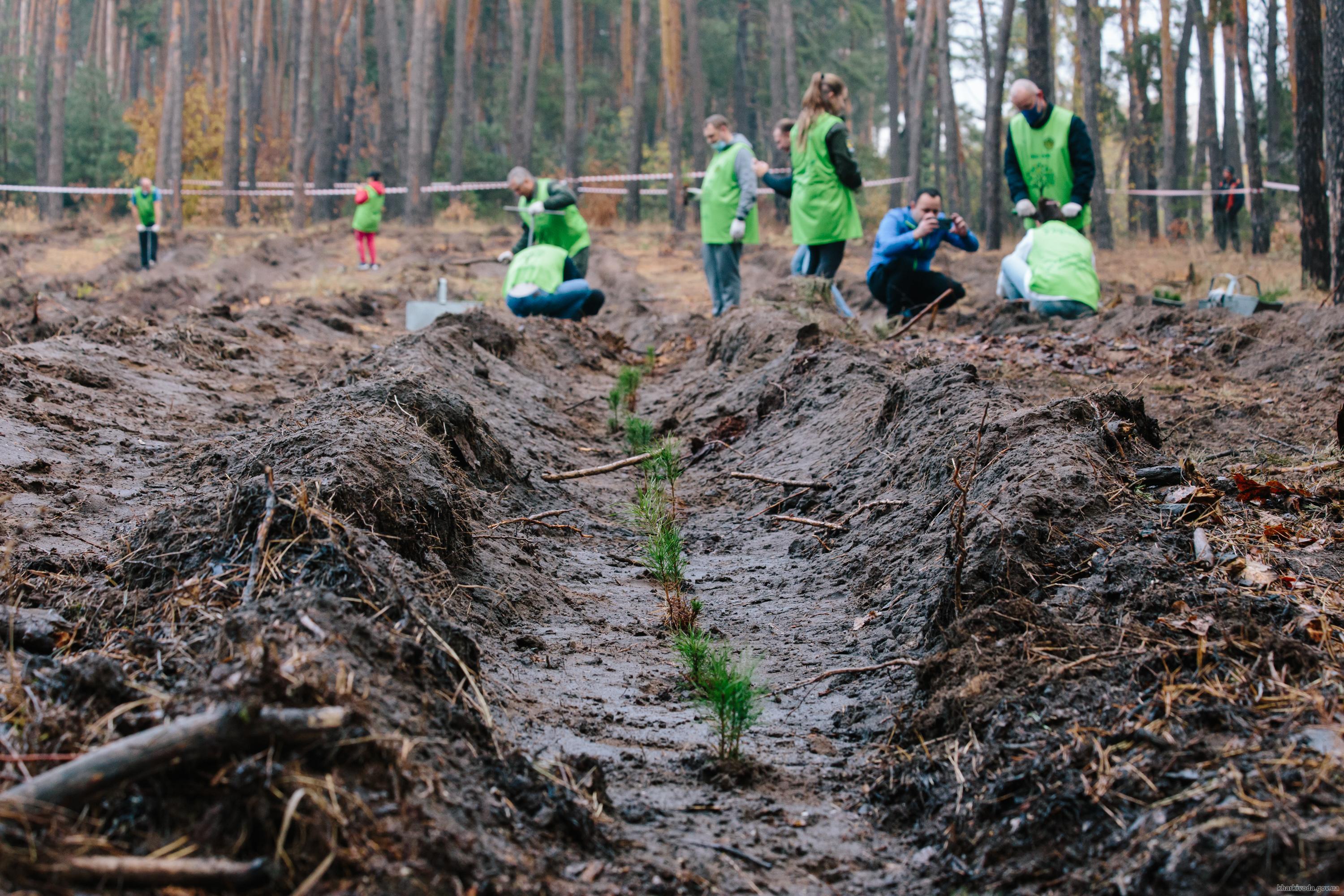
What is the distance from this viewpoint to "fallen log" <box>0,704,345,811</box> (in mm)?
1627

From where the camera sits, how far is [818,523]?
4141 millimetres

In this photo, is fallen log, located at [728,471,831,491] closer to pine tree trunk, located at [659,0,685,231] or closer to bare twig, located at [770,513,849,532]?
bare twig, located at [770,513,849,532]

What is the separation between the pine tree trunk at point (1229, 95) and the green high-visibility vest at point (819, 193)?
50.4 feet

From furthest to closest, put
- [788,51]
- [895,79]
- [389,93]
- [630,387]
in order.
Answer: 1. [895,79]
2. [389,93]
3. [788,51]
4. [630,387]

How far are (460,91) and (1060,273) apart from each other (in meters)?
19.3

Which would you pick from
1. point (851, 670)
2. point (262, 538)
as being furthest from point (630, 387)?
point (262, 538)

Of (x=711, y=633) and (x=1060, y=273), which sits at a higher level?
(x=1060, y=273)

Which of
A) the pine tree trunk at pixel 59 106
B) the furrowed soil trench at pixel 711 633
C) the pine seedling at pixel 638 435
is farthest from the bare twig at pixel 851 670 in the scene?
the pine tree trunk at pixel 59 106

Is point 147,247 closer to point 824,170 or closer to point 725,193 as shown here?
point 725,193

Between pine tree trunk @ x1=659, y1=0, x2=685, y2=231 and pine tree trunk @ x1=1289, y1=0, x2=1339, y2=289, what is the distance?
12864 mm

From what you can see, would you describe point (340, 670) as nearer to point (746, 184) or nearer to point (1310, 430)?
point (1310, 430)

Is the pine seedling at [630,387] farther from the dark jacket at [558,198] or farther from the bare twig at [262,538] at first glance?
the bare twig at [262,538]

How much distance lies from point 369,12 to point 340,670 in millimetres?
38720

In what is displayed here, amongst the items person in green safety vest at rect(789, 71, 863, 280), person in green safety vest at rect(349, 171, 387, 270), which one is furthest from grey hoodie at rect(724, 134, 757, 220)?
person in green safety vest at rect(349, 171, 387, 270)
